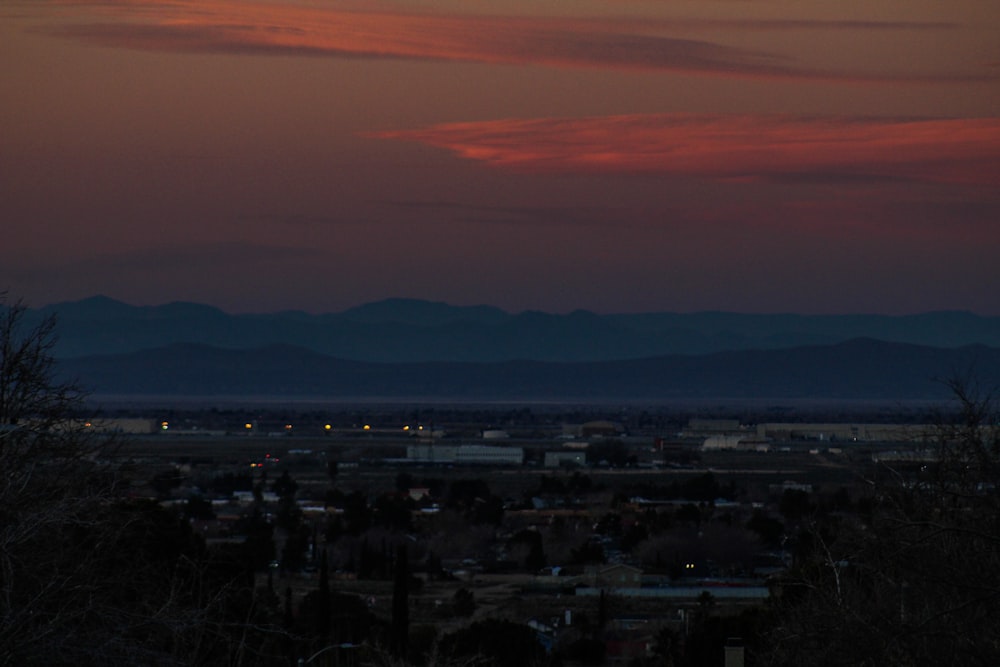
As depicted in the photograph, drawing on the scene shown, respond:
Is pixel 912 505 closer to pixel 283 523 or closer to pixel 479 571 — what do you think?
pixel 479 571

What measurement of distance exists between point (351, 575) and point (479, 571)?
557 cm

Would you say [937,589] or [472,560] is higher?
[937,589]

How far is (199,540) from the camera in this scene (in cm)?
3391

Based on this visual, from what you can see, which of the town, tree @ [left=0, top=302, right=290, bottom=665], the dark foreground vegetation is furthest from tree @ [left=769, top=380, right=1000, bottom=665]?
tree @ [left=0, top=302, right=290, bottom=665]

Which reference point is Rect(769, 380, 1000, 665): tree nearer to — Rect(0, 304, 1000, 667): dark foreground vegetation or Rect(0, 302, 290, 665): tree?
Rect(0, 304, 1000, 667): dark foreground vegetation

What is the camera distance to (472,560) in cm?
6962

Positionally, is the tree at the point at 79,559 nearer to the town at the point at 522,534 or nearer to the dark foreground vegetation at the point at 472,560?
the dark foreground vegetation at the point at 472,560

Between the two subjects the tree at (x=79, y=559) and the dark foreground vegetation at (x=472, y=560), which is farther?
the dark foreground vegetation at (x=472, y=560)

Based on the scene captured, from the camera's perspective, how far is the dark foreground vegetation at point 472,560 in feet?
48.4

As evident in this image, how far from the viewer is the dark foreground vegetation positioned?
581 inches

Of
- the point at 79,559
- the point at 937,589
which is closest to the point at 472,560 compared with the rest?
the point at 79,559

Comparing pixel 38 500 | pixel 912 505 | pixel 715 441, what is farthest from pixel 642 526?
pixel 715 441

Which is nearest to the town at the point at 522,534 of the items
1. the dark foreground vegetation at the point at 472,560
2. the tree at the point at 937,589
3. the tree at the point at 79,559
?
the dark foreground vegetation at the point at 472,560

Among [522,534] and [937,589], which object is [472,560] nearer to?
[522,534]
